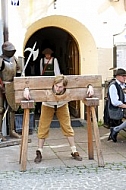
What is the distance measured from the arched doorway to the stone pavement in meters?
2.65

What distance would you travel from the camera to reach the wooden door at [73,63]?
903cm

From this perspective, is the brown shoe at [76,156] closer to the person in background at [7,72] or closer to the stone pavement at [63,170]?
the stone pavement at [63,170]

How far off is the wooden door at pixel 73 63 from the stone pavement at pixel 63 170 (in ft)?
7.46

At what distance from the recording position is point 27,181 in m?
4.88

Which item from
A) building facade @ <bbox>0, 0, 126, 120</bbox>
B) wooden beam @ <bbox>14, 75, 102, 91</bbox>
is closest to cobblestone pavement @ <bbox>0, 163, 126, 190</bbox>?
wooden beam @ <bbox>14, 75, 102, 91</bbox>

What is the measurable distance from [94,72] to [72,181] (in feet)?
13.1

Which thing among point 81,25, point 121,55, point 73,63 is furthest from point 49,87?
point 73,63

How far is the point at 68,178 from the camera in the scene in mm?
4957

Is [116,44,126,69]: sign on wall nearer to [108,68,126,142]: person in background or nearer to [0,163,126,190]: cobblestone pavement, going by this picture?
[108,68,126,142]: person in background

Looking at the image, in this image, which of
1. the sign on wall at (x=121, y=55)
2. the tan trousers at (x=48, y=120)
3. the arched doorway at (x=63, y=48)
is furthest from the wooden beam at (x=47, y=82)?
the arched doorway at (x=63, y=48)

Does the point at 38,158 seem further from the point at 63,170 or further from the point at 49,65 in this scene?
the point at 49,65

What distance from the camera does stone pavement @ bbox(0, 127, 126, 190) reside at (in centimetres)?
473

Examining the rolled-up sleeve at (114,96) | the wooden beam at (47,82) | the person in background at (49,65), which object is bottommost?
the rolled-up sleeve at (114,96)

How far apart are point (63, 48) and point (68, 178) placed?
616cm
